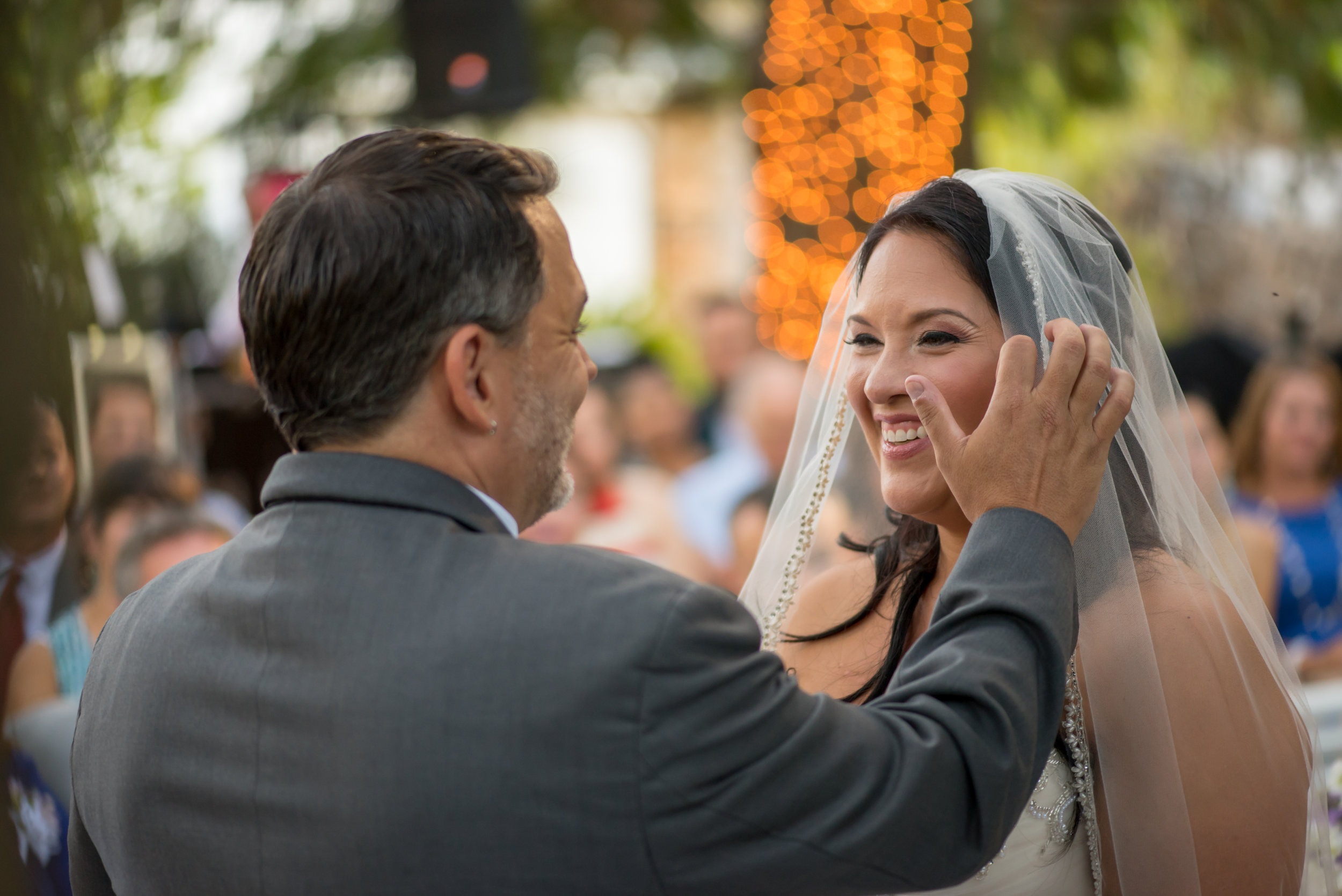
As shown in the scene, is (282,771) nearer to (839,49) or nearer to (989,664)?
(989,664)

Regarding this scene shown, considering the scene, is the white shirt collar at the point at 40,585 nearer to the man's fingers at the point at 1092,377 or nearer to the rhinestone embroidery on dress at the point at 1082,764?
the rhinestone embroidery on dress at the point at 1082,764

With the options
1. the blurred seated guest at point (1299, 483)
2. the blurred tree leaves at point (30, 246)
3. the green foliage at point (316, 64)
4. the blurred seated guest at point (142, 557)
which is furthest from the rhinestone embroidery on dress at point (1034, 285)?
the green foliage at point (316, 64)

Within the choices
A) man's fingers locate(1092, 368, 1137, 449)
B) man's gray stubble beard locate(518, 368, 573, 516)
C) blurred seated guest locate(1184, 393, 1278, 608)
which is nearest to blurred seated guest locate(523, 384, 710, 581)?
blurred seated guest locate(1184, 393, 1278, 608)

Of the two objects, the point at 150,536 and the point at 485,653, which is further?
the point at 150,536

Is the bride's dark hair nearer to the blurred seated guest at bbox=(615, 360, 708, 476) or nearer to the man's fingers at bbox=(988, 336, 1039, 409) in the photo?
the man's fingers at bbox=(988, 336, 1039, 409)

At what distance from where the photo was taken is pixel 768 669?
1.33 metres

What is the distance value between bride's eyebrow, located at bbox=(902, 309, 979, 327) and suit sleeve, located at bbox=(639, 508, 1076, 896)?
85 centimetres

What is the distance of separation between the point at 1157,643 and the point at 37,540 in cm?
230

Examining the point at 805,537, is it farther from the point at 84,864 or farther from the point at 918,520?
the point at 84,864

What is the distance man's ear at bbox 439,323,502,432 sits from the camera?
1.43 meters

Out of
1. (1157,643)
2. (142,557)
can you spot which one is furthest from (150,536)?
(1157,643)

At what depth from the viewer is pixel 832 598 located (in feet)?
8.57

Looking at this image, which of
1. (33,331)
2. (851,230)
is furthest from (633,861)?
(851,230)

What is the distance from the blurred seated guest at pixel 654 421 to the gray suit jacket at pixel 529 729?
529 centimetres
